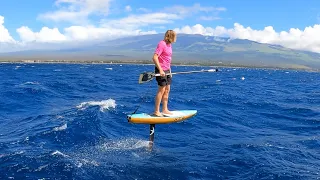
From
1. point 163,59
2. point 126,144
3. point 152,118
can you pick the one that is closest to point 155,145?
point 126,144

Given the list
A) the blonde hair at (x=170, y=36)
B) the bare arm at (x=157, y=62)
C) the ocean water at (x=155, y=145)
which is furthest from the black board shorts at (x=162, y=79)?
the ocean water at (x=155, y=145)

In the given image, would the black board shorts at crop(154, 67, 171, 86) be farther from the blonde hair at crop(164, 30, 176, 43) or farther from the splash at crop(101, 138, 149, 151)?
the splash at crop(101, 138, 149, 151)

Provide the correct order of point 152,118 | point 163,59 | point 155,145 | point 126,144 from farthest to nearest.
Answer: point 155,145 → point 126,144 → point 152,118 → point 163,59

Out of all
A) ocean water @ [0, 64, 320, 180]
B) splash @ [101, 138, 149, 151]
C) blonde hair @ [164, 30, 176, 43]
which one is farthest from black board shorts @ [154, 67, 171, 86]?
splash @ [101, 138, 149, 151]

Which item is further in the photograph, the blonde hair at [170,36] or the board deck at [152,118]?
the board deck at [152,118]

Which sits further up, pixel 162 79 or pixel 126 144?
pixel 162 79

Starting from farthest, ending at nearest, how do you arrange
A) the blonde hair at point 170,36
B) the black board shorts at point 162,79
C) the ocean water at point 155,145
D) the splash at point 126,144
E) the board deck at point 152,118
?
the splash at point 126,144 → the board deck at point 152,118 → the black board shorts at point 162,79 → the blonde hair at point 170,36 → the ocean water at point 155,145

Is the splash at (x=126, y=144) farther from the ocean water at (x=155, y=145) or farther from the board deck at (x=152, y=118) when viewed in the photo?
the board deck at (x=152, y=118)

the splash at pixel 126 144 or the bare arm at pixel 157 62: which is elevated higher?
the bare arm at pixel 157 62

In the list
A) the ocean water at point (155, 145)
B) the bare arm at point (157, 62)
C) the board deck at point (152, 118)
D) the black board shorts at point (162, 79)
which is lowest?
the ocean water at point (155, 145)

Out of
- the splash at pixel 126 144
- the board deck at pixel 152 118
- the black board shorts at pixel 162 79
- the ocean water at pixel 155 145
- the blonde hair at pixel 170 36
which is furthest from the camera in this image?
the splash at pixel 126 144

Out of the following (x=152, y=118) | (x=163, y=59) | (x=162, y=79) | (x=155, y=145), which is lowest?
(x=155, y=145)

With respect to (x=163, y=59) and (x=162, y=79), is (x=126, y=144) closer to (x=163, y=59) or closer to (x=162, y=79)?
(x=162, y=79)

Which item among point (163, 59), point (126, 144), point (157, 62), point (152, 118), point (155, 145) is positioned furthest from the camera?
point (155, 145)
